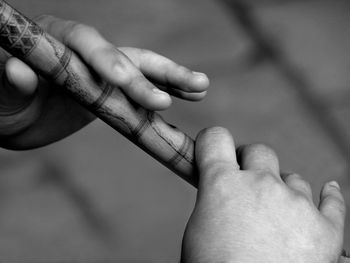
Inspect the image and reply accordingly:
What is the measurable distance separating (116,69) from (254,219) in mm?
165

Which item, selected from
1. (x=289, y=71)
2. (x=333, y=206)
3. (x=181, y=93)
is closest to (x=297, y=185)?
(x=333, y=206)

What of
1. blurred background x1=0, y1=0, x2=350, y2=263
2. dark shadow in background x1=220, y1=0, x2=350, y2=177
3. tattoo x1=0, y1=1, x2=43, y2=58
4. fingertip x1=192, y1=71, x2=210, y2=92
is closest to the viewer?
tattoo x1=0, y1=1, x2=43, y2=58

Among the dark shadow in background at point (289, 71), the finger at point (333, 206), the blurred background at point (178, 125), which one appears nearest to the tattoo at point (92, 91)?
the finger at point (333, 206)

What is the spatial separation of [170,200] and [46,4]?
603mm

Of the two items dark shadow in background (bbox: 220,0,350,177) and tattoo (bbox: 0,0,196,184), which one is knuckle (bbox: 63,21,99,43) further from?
dark shadow in background (bbox: 220,0,350,177)

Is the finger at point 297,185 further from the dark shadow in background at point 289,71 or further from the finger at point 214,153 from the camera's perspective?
the dark shadow in background at point 289,71

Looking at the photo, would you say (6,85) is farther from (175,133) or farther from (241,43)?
(241,43)

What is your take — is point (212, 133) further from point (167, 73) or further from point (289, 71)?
point (289, 71)

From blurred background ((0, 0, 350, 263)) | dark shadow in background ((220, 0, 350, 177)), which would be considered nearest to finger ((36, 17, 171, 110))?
blurred background ((0, 0, 350, 263))

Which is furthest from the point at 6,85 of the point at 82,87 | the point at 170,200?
the point at 170,200

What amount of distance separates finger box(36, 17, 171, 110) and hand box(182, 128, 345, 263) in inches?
2.6

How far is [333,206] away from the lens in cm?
63

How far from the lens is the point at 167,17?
1.62 metres

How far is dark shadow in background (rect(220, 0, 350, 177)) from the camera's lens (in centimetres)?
137
